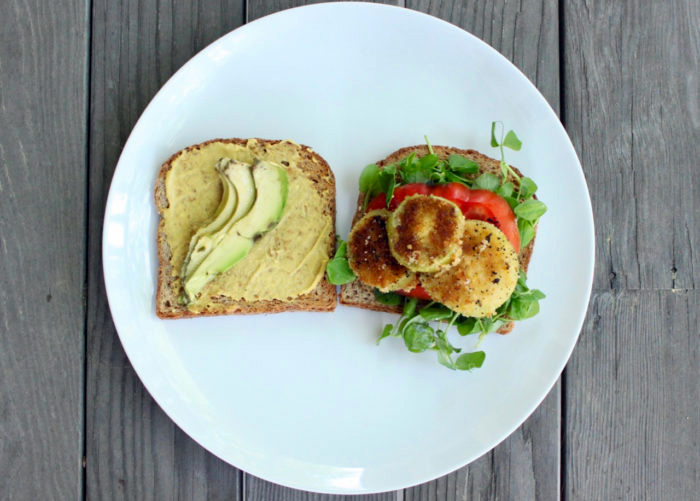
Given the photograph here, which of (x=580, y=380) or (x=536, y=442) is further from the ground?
(x=580, y=380)

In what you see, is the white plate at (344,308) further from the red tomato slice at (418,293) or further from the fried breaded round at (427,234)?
the fried breaded round at (427,234)

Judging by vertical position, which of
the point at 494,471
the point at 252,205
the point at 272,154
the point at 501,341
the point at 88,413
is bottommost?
the point at 494,471

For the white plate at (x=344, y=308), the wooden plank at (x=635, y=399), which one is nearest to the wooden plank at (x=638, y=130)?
the wooden plank at (x=635, y=399)

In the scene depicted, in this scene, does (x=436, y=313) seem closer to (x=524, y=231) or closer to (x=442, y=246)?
(x=442, y=246)

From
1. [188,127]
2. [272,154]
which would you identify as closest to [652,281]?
[272,154]

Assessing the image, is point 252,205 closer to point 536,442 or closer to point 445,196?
point 445,196

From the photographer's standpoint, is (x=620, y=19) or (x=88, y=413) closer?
(x=88, y=413)

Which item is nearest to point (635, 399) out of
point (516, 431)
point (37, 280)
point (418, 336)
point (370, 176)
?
point (516, 431)

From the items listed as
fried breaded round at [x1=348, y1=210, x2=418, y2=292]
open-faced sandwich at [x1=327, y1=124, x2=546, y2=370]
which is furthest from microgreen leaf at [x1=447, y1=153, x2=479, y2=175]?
fried breaded round at [x1=348, y1=210, x2=418, y2=292]
